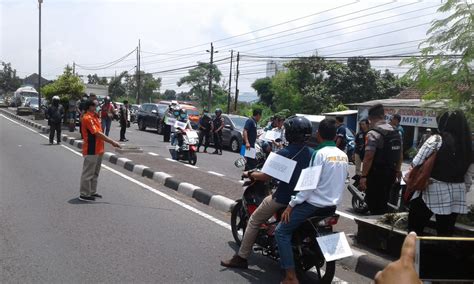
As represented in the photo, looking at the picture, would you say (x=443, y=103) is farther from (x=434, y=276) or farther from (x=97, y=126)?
(x=97, y=126)

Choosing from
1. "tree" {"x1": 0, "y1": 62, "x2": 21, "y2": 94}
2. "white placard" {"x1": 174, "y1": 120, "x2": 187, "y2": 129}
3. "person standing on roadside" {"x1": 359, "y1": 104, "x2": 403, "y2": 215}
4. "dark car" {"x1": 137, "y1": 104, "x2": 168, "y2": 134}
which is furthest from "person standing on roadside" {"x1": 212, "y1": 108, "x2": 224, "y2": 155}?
"tree" {"x1": 0, "y1": 62, "x2": 21, "y2": 94}

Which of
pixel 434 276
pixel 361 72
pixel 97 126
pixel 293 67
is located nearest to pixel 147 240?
pixel 97 126

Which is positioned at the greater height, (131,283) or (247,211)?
(247,211)

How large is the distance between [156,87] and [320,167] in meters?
82.1

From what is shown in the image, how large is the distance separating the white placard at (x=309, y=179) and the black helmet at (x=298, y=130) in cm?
45

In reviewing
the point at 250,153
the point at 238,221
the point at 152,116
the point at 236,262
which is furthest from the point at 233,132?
the point at 236,262

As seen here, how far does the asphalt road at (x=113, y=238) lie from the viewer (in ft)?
15.9

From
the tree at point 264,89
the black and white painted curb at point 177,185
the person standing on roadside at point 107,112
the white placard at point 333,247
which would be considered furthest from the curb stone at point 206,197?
the tree at point 264,89

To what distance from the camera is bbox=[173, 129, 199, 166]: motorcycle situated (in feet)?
47.2

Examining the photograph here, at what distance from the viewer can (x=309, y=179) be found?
438cm

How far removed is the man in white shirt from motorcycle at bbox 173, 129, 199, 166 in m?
9.98

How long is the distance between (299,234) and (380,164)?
2416mm

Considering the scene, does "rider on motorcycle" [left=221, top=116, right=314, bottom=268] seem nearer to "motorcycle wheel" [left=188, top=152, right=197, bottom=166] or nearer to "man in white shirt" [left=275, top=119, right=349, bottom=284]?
"man in white shirt" [left=275, top=119, right=349, bottom=284]

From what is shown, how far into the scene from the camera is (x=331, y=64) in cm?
4388
